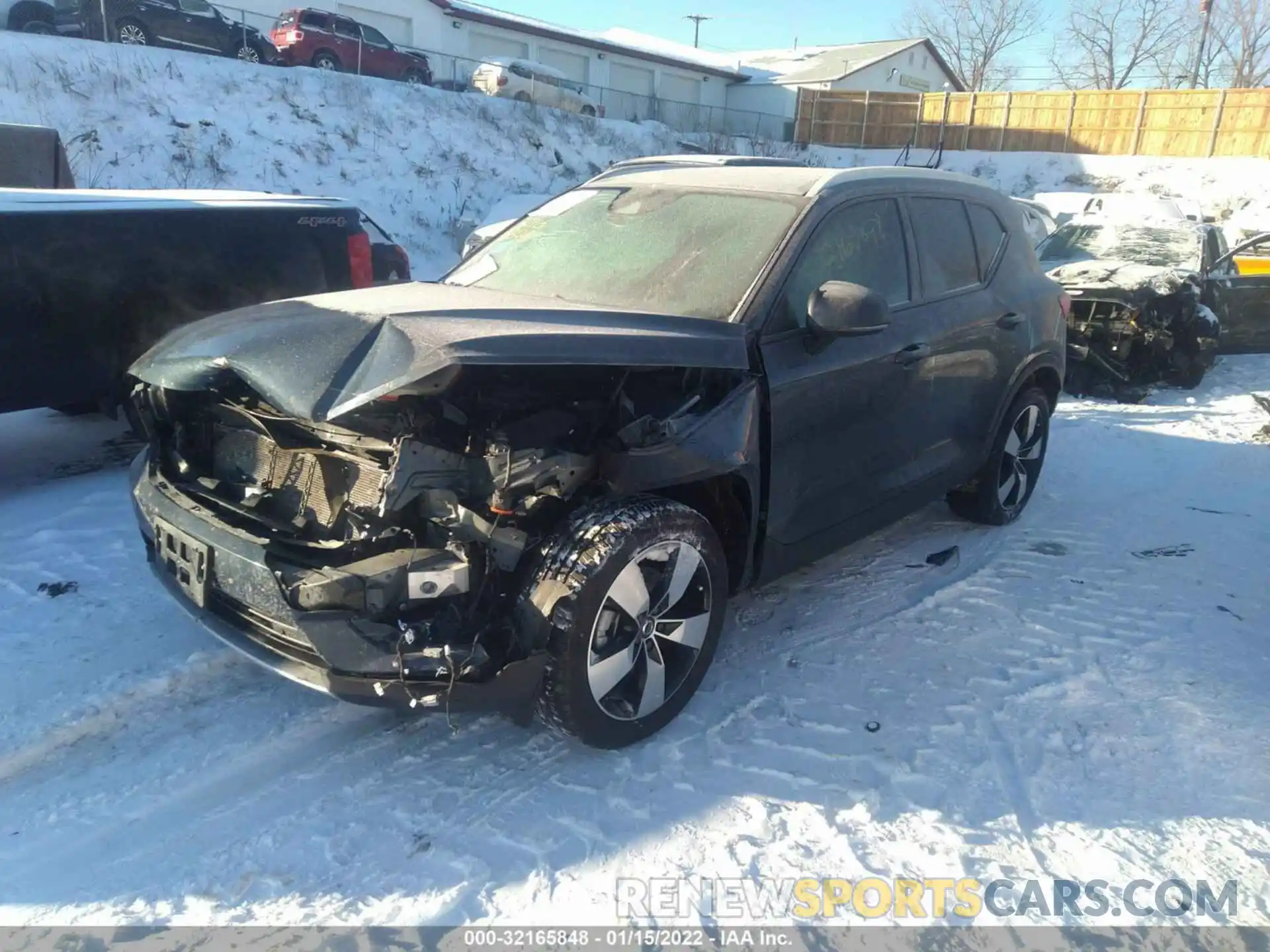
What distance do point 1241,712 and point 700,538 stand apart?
2253 millimetres

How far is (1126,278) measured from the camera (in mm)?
8656

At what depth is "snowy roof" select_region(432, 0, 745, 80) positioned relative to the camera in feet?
112

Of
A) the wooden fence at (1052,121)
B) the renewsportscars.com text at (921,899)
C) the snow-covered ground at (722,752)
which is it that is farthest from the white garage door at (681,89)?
the renewsportscars.com text at (921,899)

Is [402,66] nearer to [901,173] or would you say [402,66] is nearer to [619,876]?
[901,173]

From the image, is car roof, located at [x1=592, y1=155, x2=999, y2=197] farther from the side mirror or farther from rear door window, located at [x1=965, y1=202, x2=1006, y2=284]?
the side mirror

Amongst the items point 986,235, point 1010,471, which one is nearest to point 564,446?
point 986,235

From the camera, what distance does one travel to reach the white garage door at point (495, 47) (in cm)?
3503

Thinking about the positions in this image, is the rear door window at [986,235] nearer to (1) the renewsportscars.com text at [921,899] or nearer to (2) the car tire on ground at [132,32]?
(1) the renewsportscars.com text at [921,899]

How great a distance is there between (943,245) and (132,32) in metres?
19.8

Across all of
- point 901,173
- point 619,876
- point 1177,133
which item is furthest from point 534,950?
point 1177,133

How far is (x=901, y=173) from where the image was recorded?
13.6 ft

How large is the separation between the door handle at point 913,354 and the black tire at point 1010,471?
112 cm

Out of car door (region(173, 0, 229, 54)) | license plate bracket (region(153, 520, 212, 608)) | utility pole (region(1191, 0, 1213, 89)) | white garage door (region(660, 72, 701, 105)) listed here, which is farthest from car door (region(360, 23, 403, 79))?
utility pole (region(1191, 0, 1213, 89))

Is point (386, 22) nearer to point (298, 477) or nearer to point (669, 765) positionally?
point (298, 477)
